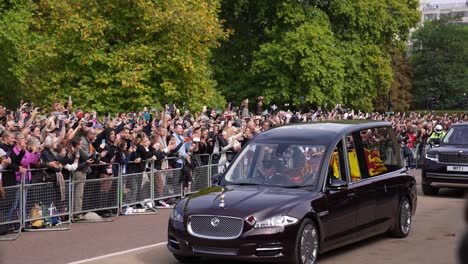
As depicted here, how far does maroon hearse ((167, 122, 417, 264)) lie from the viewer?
10.3m

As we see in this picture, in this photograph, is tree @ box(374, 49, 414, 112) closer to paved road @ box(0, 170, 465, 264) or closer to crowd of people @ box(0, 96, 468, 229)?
crowd of people @ box(0, 96, 468, 229)

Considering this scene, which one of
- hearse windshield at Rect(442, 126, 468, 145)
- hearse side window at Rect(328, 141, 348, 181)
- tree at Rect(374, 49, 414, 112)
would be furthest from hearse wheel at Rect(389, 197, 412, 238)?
tree at Rect(374, 49, 414, 112)

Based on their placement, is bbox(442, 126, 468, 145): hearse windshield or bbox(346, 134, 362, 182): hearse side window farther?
bbox(442, 126, 468, 145): hearse windshield

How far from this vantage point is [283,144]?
1178cm

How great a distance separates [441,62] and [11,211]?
93277mm

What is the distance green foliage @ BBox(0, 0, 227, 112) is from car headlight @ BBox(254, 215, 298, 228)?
2017cm

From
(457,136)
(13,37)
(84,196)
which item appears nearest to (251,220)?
(84,196)

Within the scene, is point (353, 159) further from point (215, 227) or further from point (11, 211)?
point (11, 211)

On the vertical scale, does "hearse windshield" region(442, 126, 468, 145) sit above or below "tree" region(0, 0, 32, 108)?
below

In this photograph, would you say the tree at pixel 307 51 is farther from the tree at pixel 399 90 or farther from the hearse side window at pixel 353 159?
the hearse side window at pixel 353 159

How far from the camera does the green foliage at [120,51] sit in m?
30.2

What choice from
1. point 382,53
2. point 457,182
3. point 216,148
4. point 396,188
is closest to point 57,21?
point 216,148

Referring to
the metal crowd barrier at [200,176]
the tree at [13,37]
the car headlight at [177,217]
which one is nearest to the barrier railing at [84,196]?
the metal crowd barrier at [200,176]

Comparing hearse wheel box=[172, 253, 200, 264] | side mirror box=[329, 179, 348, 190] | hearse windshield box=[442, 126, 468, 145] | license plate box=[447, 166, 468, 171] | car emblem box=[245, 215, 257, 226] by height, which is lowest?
hearse wheel box=[172, 253, 200, 264]
